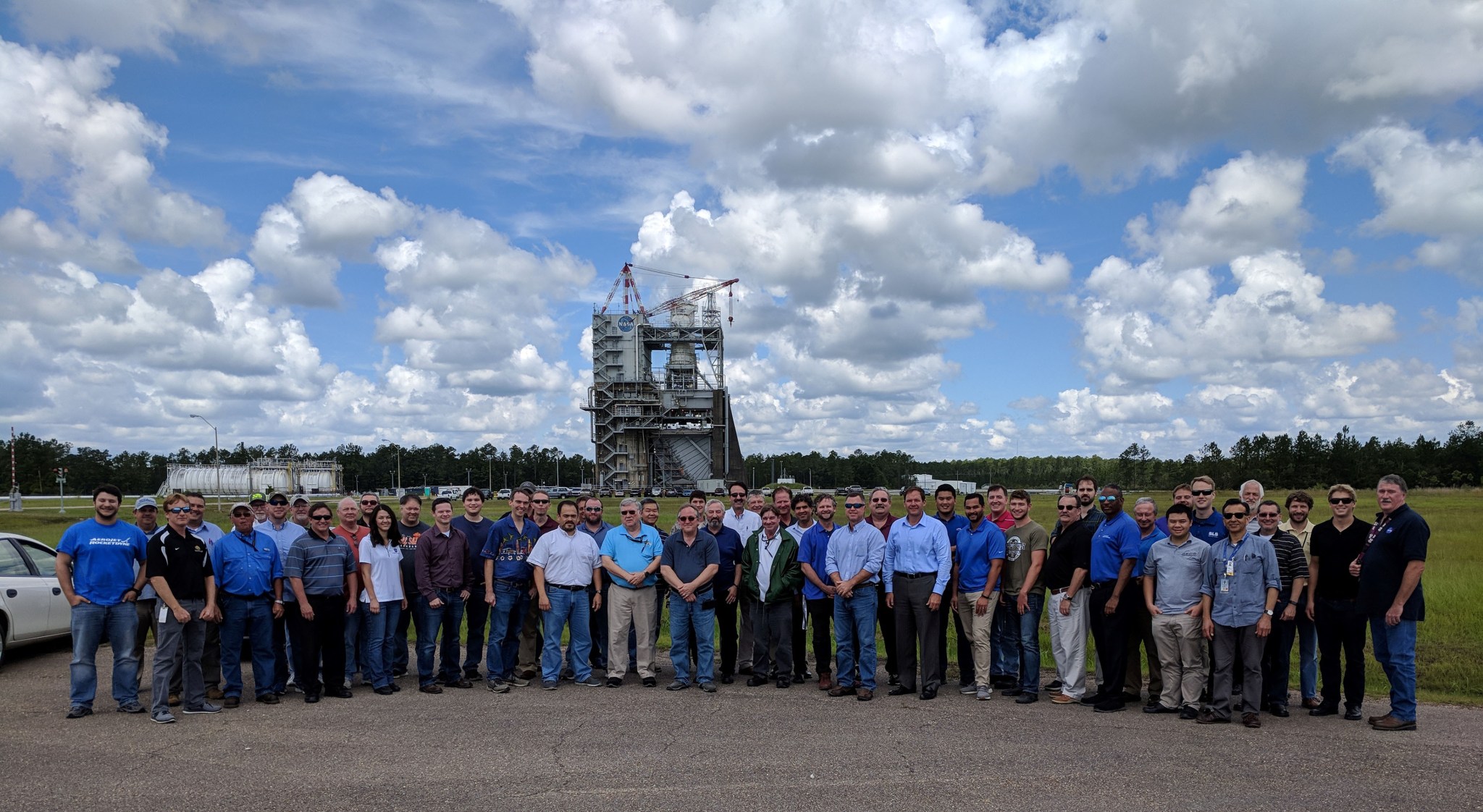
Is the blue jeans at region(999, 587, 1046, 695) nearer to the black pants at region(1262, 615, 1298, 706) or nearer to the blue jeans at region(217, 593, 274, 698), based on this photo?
the black pants at region(1262, 615, 1298, 706)

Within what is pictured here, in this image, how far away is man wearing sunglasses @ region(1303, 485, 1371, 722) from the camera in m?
8.57

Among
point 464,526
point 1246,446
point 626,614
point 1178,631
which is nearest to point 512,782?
point 626,614

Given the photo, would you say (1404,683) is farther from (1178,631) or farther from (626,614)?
(626,614)

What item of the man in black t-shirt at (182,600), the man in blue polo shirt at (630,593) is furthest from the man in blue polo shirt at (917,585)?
the man in black t-shirt at (182,600)

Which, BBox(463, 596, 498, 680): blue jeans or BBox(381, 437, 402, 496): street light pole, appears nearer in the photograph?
BBox(463, 596, 498, 680): blue jeans

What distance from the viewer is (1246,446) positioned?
106250mm

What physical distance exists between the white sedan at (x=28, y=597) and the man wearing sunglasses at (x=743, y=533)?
764 cm

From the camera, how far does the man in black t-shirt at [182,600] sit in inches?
350

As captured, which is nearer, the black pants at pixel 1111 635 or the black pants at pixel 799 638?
the black pants at pixel 1111 635

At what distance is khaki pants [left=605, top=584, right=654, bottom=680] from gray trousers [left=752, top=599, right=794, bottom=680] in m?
1.19

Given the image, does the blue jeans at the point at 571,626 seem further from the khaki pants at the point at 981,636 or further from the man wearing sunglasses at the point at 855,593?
the khaki pants at the point at 981,636

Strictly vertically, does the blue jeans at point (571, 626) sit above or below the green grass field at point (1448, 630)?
above

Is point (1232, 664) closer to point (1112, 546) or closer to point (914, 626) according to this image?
point (1112, 546)

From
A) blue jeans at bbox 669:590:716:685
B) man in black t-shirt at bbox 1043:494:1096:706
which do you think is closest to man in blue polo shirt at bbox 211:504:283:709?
blue jeans at bbox 669:590:716:685
